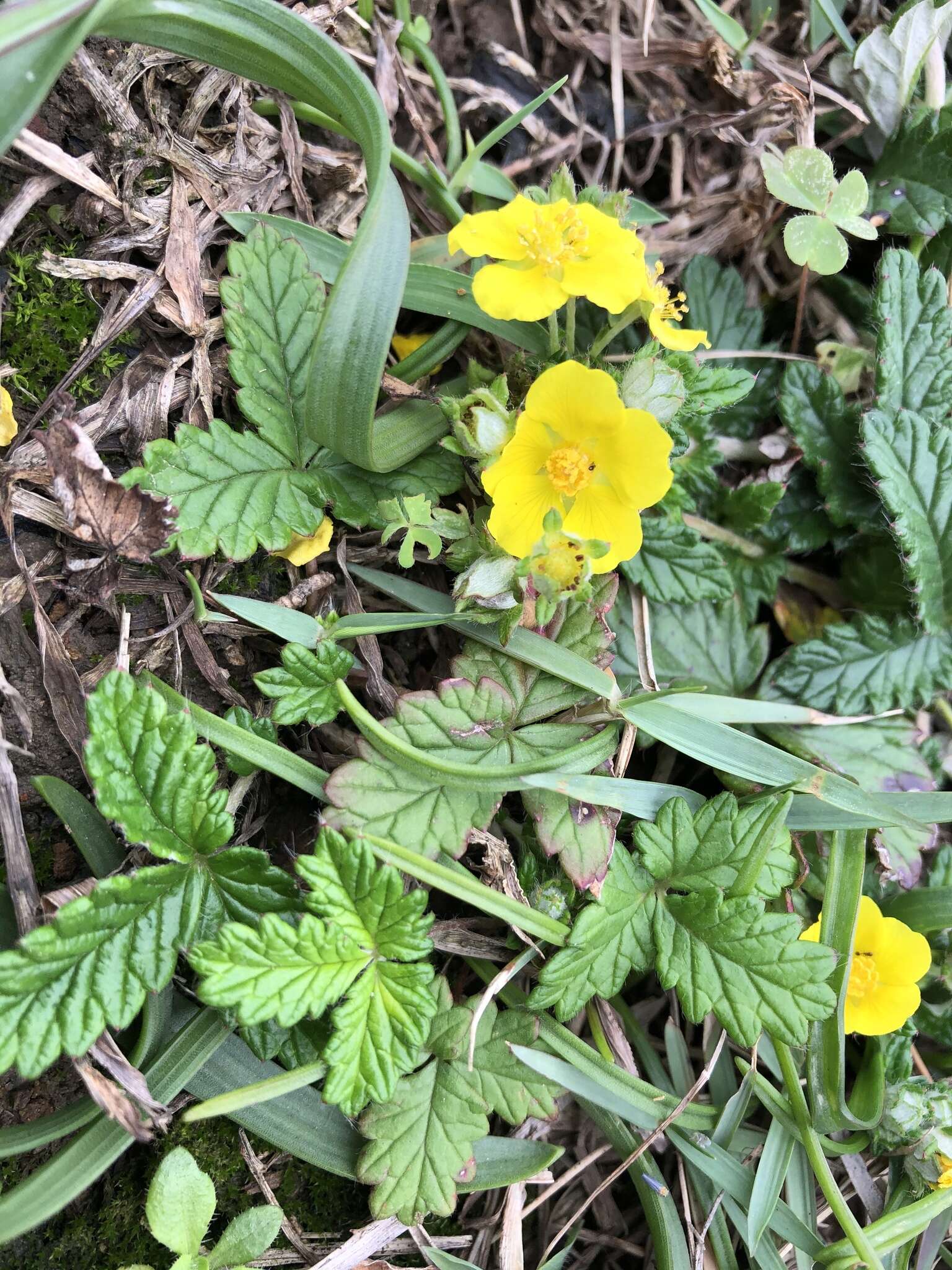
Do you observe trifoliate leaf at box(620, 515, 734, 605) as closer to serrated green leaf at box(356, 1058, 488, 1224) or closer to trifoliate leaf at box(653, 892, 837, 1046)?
trifoliate leaf at box(653, 892, 837, 1046)

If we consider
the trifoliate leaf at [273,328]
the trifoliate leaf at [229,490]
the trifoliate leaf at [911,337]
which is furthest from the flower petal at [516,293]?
the trifoliate leaf at [911,337]

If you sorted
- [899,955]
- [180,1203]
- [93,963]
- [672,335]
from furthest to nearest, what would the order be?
[899,955]
[672,335]
[180,1203]
[93,963]

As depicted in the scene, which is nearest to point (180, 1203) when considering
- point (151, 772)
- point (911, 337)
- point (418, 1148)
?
point (418, 1148)

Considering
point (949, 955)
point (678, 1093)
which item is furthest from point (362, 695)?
point (949, 955)

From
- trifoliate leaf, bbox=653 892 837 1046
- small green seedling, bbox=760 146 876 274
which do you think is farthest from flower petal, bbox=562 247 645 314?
trifoliate leaf, bbox=653 892 837 1046

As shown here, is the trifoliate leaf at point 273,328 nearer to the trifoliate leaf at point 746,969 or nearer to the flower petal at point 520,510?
the flower petal at point 520,510

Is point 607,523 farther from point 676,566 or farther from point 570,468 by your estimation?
point 676,566
